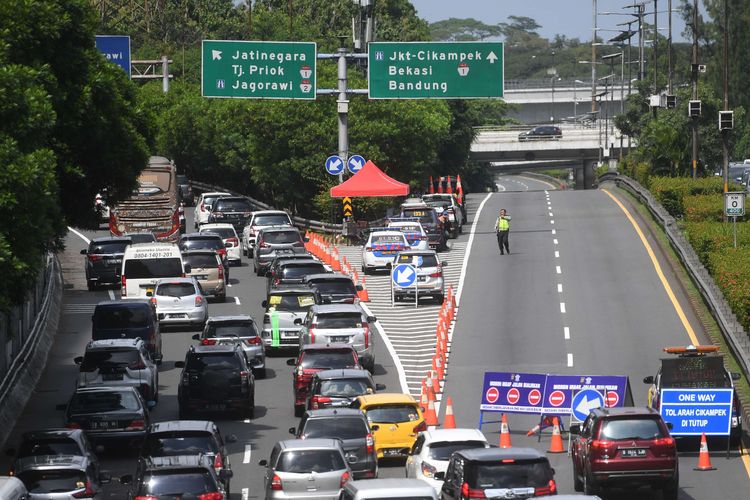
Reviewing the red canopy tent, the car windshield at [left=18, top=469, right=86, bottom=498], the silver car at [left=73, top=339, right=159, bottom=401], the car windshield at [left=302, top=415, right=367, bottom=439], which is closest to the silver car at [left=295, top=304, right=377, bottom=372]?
the silver car at [left=73, top=339, right=159, bottom=401]

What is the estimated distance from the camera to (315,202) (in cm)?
7031

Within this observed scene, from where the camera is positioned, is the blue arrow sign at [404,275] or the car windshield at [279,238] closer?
the blue arrow sign at [404,275]

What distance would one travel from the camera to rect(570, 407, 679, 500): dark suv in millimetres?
22141

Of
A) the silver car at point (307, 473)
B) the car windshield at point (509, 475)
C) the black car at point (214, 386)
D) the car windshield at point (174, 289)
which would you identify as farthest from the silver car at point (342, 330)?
the car windshield at point (509, 475)

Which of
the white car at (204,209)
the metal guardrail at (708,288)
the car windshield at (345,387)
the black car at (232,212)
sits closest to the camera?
the car windshield at (345,387)

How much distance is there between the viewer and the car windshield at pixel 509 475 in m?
19.6

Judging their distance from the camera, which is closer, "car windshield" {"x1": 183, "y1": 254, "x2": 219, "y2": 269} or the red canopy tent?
"car windshield" {"x1": 183, "y1": 254, "x2": 219, "y2": 269}

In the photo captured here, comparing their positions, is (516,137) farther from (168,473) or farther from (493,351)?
(168,473)

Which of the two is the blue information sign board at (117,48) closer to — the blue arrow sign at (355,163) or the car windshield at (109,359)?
the blue arrow sign at (355,163)

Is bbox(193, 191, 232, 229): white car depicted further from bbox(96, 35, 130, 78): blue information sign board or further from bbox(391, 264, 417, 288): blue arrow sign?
bbox(391, 264, 417, 288): blue arrow sign

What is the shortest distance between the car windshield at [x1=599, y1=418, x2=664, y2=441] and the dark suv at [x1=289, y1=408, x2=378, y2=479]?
3.82 m

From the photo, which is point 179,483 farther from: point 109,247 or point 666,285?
point 109,247

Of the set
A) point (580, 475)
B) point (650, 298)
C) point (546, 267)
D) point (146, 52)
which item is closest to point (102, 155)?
point (580, 475)

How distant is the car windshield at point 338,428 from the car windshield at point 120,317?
1299 cm
